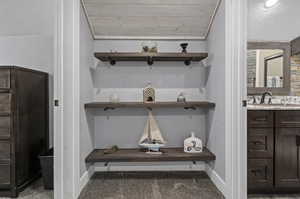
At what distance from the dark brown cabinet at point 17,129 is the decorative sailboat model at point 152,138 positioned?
4.11 ft

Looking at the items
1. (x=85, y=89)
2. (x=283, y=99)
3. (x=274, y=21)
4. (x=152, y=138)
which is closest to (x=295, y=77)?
(x=283, y=99)

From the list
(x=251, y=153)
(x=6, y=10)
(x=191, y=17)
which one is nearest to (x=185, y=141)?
(x=251, y=153)

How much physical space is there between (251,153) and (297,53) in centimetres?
145

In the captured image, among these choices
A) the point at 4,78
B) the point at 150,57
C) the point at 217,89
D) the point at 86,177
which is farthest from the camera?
the point at 150,57

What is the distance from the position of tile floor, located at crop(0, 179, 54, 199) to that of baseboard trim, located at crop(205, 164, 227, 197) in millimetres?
1685

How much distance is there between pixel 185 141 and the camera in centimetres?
278

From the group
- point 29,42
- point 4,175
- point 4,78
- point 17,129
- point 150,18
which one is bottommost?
point 4,175

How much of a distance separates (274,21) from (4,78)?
123 inches

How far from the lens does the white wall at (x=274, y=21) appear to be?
9.34 ft

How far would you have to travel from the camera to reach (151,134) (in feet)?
9.23

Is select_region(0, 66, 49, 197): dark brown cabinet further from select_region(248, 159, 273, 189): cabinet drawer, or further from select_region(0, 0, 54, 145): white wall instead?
select_region(248, 159, 273, 189): cabinet drawer

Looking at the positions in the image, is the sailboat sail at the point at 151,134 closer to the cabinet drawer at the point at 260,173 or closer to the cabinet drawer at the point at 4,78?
the cabinet drawer at the point at 260,173

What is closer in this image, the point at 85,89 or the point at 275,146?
the point at 275,146

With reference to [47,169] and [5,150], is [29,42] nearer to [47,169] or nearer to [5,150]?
[5,150]
